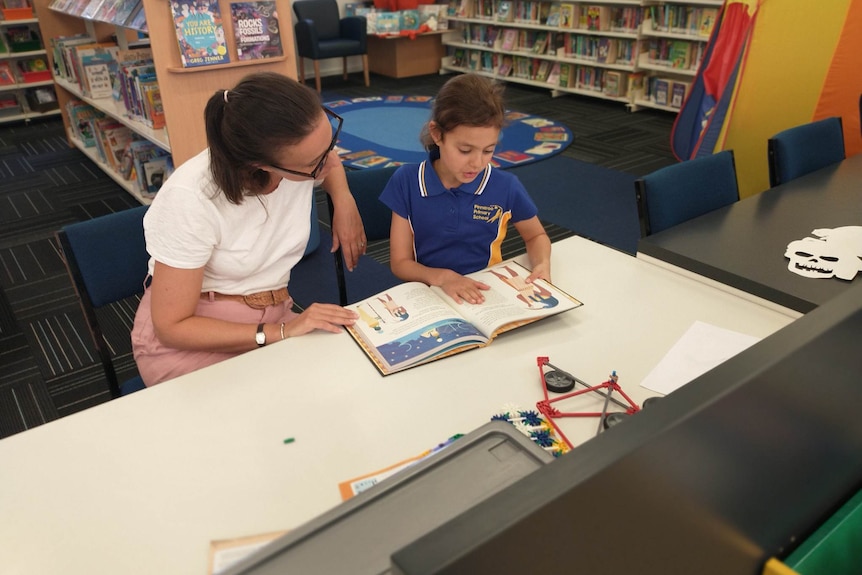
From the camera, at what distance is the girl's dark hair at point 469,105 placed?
5.16ft

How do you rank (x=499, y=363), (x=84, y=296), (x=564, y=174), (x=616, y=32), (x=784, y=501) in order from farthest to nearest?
(x=616, y=32)
(x=564, y=174)
(x=84, y=296)
(x=499, y=363)
(x=784, y=501)

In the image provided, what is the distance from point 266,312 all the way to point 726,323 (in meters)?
1.05

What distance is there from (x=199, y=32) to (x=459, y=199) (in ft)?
5.68

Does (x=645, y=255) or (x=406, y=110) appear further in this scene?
(x=406, y=110)

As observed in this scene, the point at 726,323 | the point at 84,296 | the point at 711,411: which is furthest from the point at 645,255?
the point at 84,296

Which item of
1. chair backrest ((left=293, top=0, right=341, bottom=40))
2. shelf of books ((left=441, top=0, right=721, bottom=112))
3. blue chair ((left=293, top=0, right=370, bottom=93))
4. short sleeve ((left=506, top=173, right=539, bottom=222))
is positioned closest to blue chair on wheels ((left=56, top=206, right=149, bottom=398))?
short sleeve ((left=506, top=173, right=539, bottom=222))

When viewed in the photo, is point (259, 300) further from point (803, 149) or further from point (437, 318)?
point (803, 149)

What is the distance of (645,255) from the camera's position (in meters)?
1.65

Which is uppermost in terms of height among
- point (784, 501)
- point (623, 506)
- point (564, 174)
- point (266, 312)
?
point (623, 506)

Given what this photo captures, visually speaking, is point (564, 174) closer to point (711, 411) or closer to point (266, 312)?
point (266, 312)

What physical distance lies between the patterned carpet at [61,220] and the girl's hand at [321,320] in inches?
52.1

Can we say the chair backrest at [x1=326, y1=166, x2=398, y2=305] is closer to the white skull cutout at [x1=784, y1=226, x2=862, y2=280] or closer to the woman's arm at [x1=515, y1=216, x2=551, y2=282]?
the woman's arm at [x1=515, y1=216, x2=551, y2=282]

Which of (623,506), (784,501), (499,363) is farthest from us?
(499,363)

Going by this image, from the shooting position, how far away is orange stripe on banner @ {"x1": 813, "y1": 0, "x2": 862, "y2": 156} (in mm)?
2932
